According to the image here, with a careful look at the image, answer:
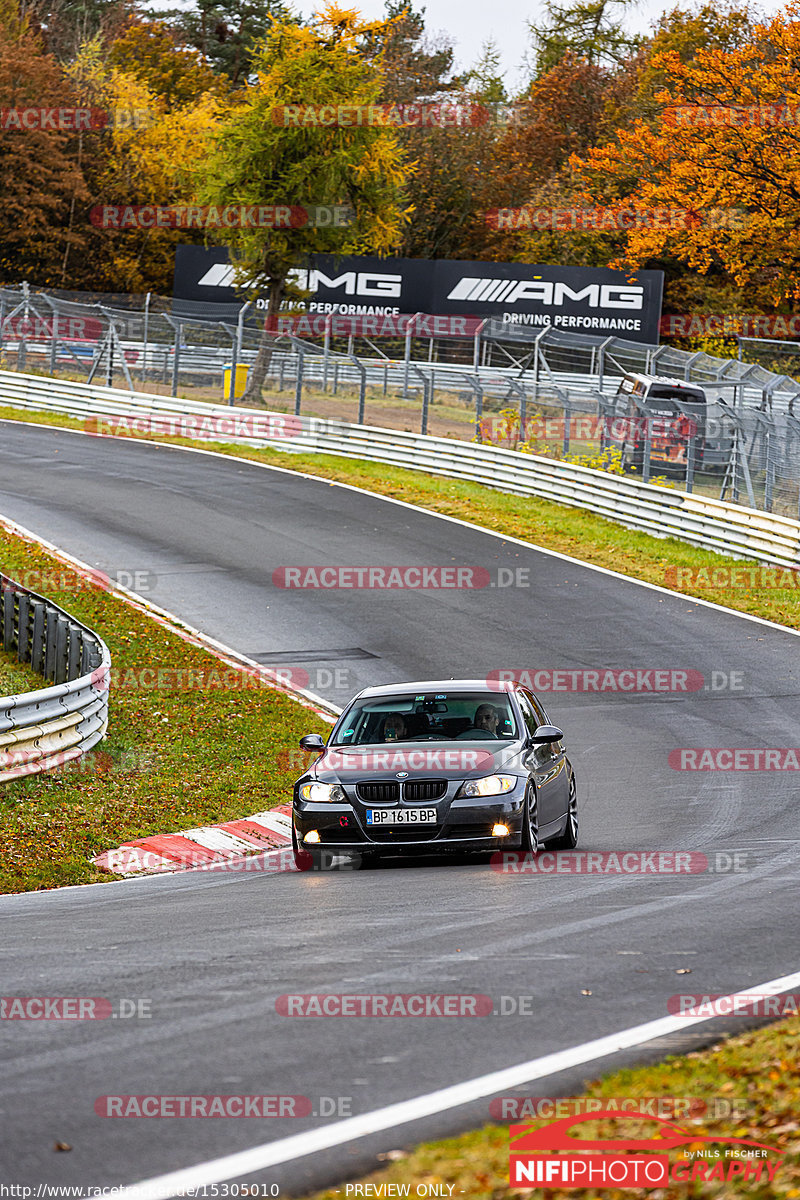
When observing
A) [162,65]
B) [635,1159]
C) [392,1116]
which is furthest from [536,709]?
[162,65]

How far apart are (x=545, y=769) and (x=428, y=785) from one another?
122 cm

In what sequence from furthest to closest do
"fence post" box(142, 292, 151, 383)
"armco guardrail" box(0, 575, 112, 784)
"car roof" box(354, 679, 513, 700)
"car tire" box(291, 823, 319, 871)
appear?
"fence post" box(142, 292, 151, 383)
"armco guardrail" box(0, 575, 112, 784)
"car roof" box(354, 679, 513, 700)
"car tire" box(291, 823, 319, 871)

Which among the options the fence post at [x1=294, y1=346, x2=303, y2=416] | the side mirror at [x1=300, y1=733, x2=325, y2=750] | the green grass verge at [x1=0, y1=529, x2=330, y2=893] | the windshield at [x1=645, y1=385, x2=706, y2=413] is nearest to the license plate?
the side mirror at [x1=300, y1=733, x2=325, y2=750]

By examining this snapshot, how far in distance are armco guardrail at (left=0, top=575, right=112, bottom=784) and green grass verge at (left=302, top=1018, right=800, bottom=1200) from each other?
8.83 m

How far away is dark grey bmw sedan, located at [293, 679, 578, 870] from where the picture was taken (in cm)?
1080

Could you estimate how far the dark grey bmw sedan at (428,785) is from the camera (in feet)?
35.4

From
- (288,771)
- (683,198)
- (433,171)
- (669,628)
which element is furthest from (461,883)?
(433,171)

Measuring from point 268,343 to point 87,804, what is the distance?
2657 cm

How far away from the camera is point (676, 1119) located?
15.8ft

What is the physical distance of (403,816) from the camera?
10.8 metres

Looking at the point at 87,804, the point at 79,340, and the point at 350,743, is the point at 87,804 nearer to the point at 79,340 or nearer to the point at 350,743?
the point at 350,743

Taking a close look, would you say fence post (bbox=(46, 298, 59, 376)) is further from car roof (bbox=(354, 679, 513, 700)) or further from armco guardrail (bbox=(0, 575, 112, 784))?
car roof (bbox=(354, 679, 513, 700))

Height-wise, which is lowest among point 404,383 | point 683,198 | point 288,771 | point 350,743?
point 288,771

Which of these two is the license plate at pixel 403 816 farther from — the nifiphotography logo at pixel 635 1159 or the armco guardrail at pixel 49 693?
the nifiphotography logo at pixel 635 1159
